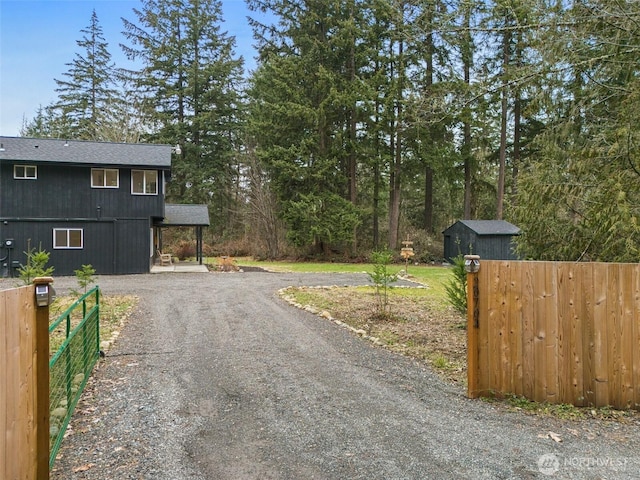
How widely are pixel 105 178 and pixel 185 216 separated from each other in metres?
4.72

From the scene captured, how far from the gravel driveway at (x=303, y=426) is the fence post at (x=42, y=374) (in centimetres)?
25

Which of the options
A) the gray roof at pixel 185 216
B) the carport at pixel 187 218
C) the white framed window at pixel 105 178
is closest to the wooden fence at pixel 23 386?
the white framed window at pixel 105 178

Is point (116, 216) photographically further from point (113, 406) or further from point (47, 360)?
point (47, 360)

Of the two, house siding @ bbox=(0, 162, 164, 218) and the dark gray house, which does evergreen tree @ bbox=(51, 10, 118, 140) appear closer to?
the dark gray house

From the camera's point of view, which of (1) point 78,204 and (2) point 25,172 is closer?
(2) point 25,172

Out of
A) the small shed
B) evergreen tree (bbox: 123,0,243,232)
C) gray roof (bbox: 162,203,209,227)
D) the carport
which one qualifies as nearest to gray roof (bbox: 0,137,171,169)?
the carport

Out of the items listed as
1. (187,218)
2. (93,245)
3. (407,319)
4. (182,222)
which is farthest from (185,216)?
(407,319)

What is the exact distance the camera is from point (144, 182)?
17.2 meters

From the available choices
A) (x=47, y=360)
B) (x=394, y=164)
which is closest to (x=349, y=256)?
(x=394, y=164)

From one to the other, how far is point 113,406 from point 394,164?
906 inches

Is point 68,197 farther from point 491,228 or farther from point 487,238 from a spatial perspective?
point 491,228

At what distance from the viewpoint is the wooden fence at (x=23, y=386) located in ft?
6.89

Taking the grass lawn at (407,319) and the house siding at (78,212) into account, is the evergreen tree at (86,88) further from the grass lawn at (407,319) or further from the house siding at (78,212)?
the grass lawn at (407,319)

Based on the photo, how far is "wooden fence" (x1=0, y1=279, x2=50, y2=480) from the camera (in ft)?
6.89
